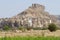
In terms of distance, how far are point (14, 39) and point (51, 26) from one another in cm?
3363

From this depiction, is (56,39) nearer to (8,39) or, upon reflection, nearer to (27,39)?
(27,39)

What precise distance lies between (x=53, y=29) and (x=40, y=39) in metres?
32.5

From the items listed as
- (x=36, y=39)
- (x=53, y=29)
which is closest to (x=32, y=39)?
(x=36, y=39)

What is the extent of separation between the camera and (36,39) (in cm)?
1886

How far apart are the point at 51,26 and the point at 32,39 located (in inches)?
1312

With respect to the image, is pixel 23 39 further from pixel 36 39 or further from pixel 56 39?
pixel 56 39

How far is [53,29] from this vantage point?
169 ft

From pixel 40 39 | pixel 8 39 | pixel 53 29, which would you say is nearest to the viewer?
pixel 8 39

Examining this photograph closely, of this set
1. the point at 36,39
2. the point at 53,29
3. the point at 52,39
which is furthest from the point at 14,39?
the point at 53,29

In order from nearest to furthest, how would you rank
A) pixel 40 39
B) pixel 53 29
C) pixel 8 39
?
pixel 8 39 < pixel 40 39 < pixel 53 29

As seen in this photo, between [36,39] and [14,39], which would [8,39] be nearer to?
→ [14,39]

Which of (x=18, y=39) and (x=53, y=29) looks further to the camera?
(x=53, y=29)

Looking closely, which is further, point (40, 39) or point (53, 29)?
point (53, 29)

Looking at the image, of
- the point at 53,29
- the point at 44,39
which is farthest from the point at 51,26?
the point at 44,39
